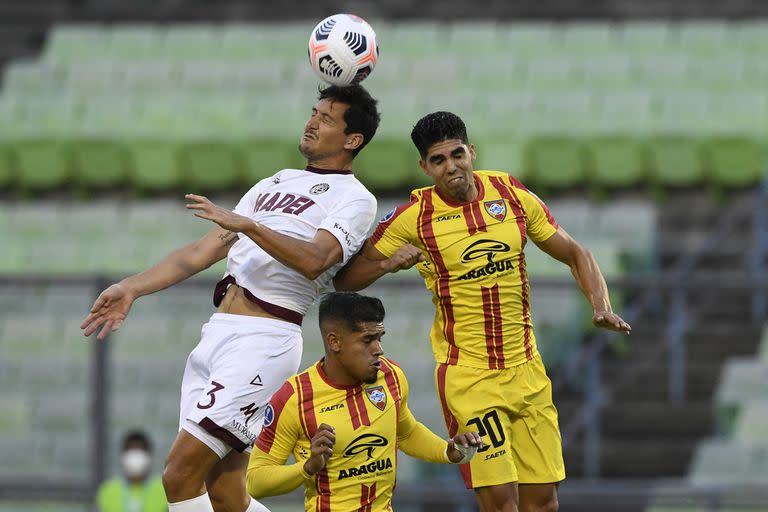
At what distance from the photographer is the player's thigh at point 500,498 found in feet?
19.1

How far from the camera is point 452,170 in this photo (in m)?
5.72

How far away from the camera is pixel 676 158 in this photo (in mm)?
13078

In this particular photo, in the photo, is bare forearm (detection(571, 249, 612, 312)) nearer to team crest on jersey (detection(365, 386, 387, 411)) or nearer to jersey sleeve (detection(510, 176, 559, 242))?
jersey sleeve (detection(510, 176, 559, 242))

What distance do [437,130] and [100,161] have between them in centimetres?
905

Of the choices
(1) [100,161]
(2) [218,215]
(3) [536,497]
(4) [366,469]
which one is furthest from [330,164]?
(1) [100,161]

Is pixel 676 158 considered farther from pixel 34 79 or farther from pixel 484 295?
pixel 484 295

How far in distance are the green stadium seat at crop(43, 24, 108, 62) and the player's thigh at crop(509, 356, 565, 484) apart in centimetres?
1149

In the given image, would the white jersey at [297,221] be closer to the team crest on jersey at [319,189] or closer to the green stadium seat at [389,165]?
the team crest on jersey at [319,189]

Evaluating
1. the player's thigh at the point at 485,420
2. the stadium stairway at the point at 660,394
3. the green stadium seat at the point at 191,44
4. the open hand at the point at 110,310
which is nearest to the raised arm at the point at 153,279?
the open hand at the point at 110,310

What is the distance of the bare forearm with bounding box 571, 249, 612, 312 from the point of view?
5773 millimetres

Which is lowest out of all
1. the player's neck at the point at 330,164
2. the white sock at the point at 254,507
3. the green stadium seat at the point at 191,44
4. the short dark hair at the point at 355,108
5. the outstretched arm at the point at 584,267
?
the white sock at the point at 254,507

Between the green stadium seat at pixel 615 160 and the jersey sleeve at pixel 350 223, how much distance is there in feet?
24.5

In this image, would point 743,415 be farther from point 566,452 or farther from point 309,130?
point 309,130

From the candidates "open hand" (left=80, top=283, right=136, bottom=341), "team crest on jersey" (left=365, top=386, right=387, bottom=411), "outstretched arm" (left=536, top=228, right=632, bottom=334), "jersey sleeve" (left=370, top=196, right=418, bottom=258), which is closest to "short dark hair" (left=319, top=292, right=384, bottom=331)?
"team crest on jersey" (left=365, top=386, right=387, bottom=411)
